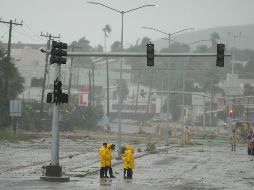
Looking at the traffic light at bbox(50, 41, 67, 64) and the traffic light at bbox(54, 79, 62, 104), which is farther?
the traffic light at bbox(50, 41, 67, 64)

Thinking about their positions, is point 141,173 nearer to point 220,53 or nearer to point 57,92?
point 57,92

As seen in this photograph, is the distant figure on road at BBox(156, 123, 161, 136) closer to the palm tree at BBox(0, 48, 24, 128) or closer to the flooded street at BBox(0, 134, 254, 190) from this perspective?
the palm tree at BBox(0, 48, 24, 128)

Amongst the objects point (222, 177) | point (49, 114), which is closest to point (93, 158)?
point (222, 177)

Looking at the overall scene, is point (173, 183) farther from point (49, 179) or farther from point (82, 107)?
point (82, 107)

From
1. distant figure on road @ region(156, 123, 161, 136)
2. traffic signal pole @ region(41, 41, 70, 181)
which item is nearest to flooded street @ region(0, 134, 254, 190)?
traffic signal pole @ region(41, 41, 70, 181)

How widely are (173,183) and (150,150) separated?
23709 mm

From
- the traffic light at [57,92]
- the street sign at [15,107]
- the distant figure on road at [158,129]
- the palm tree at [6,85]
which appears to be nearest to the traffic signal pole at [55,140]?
the traffic light at [57,92]

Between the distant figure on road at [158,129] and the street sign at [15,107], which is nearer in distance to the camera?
the street sign at [15,107]

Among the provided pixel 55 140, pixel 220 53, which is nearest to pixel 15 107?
pixel 220 53

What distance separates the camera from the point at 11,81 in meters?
75.5

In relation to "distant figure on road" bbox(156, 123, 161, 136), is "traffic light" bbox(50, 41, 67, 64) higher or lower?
higher

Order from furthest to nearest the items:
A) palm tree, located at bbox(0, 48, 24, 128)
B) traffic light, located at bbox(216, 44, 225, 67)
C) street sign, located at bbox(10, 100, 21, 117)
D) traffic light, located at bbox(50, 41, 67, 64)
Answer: palm tree, located at bbox(0, 48, 24, 128), street sign, located at bbox(10, 100, 21, 117), traffic light, located at bbox(216, 44, 225, 67), traffic light, located at bbox(50, 41, 67, 64)

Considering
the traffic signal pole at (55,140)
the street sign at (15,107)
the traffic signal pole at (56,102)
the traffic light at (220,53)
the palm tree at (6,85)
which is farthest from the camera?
the palm tree at (6,85)

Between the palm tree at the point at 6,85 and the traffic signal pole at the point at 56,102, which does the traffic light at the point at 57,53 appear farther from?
the palm tree at the point at 6,85
